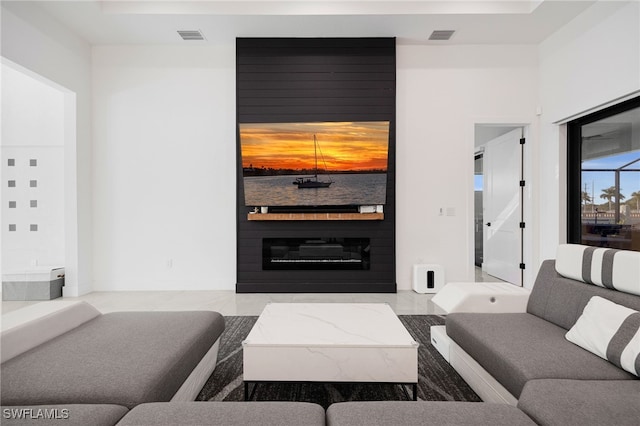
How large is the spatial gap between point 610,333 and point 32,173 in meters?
6.10

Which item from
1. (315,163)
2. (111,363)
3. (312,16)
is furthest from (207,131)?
(111,363)

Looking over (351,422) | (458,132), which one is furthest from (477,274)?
(351,422)

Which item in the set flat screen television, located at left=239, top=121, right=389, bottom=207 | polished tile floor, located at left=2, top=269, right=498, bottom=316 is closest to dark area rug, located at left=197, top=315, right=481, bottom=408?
polished tile floor, located at left=2, top=269, right=498, bottom=316

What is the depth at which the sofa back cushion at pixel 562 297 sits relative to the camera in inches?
72.6

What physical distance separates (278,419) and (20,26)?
15.7 feet

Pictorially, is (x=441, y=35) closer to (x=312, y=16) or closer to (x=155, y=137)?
(x=312, y=16)

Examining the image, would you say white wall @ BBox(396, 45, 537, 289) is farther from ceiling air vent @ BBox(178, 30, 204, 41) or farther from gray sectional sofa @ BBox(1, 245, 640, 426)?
ceiling air vent @ BBox(178, 30, 204, 41)

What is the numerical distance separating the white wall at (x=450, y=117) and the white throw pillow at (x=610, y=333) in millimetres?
3037

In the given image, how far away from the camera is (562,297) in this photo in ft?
6.98

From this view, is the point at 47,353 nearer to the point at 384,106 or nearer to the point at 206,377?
the point at 206,377

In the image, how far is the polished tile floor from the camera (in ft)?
12.9

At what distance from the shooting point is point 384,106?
4.71 m

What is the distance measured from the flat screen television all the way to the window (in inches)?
92.2

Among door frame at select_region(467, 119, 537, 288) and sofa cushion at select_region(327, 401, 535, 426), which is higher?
door frame at select_region(467, 119, 537, 288)
